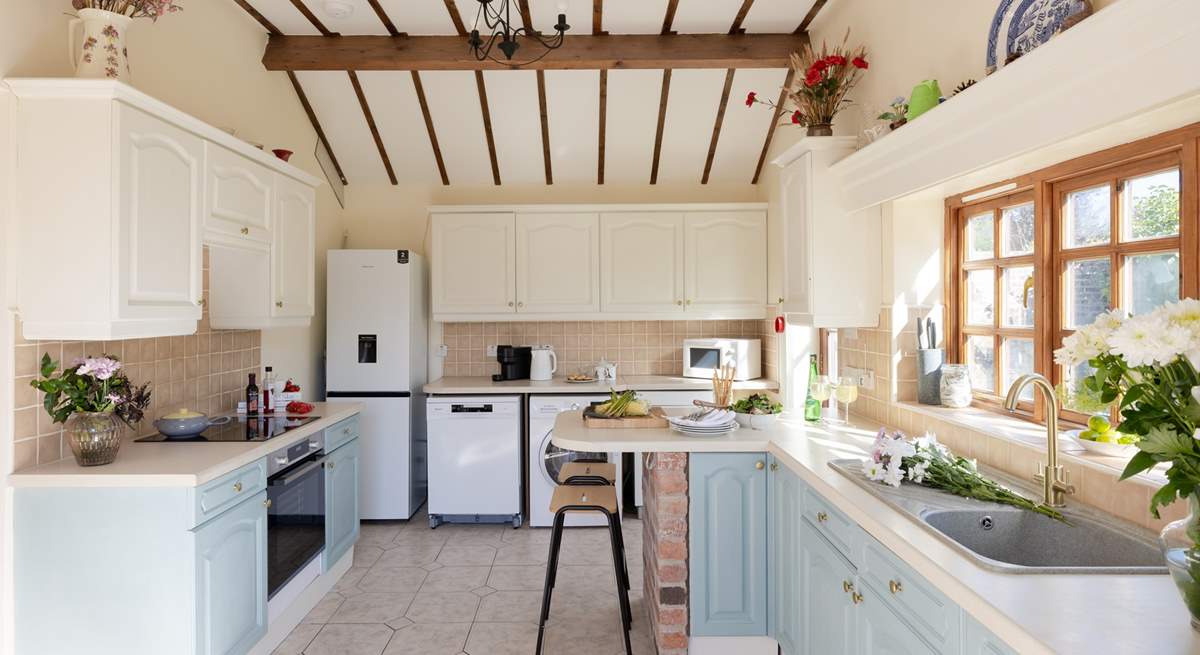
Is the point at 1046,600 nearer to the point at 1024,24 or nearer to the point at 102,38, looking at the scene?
the point at 1024,24

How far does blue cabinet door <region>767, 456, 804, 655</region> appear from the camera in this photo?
224cm

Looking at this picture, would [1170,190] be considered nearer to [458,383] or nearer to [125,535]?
[125,535]

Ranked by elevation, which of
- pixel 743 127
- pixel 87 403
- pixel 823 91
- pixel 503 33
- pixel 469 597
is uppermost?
pixel 743 127

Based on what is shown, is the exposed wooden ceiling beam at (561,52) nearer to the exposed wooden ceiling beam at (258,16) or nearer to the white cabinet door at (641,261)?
the exposed wooden ceiling beam at (258,16)

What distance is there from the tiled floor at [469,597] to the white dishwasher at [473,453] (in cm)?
21

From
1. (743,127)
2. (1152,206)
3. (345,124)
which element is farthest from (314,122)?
(1152,206)

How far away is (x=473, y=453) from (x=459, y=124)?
7.26 feet

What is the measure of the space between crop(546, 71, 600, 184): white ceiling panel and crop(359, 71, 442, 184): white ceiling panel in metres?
0.88

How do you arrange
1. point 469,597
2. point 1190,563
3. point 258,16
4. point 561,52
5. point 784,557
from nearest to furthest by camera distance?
point 1190,563
point 784,557
point 469,597
point 258,16
point 561,52

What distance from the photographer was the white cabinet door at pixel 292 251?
3.13 m

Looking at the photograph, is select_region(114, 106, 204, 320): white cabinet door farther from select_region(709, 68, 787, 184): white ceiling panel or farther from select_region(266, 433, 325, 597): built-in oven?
select_region(709, 68, 787, 184): white ceiling panel

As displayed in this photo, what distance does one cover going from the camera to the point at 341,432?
335 cm

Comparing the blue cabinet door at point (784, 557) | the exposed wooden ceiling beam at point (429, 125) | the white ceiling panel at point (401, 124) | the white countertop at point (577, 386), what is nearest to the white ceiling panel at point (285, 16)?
the white ceiling panel at point (401, 124)

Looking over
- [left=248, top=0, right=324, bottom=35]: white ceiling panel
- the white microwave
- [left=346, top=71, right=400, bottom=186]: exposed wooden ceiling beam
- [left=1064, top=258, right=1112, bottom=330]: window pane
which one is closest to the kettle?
the white microwave
